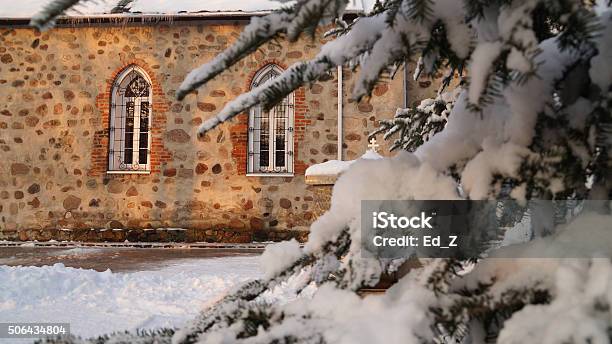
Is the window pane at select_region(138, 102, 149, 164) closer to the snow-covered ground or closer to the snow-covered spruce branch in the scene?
the snow-covered ground

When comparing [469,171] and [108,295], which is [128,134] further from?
[469,171]

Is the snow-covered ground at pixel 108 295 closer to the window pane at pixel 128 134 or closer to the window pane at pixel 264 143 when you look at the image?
the window pane at pixel 264 143

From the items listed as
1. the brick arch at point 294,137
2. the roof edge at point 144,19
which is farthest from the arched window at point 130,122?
the brick arch at point 294,137

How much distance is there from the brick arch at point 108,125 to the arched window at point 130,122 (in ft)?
0.35

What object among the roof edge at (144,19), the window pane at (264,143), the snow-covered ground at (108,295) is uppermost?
the roof edge at (144,19)

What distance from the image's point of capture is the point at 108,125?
973 cm

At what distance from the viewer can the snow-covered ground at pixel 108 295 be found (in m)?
3.72

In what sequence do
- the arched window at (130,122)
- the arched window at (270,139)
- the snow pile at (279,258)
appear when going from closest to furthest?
the snow pile at (279,258)
the arched window at (270,139)
the arched window at (130,122)

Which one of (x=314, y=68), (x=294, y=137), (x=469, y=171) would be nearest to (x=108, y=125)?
(x=294, y=137)

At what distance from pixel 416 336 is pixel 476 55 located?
0.47 metres

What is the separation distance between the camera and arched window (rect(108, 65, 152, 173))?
9.80m

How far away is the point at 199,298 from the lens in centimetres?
450

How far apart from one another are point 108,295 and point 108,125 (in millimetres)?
6010

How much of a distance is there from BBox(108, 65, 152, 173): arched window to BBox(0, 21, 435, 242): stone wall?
0.19 meters
